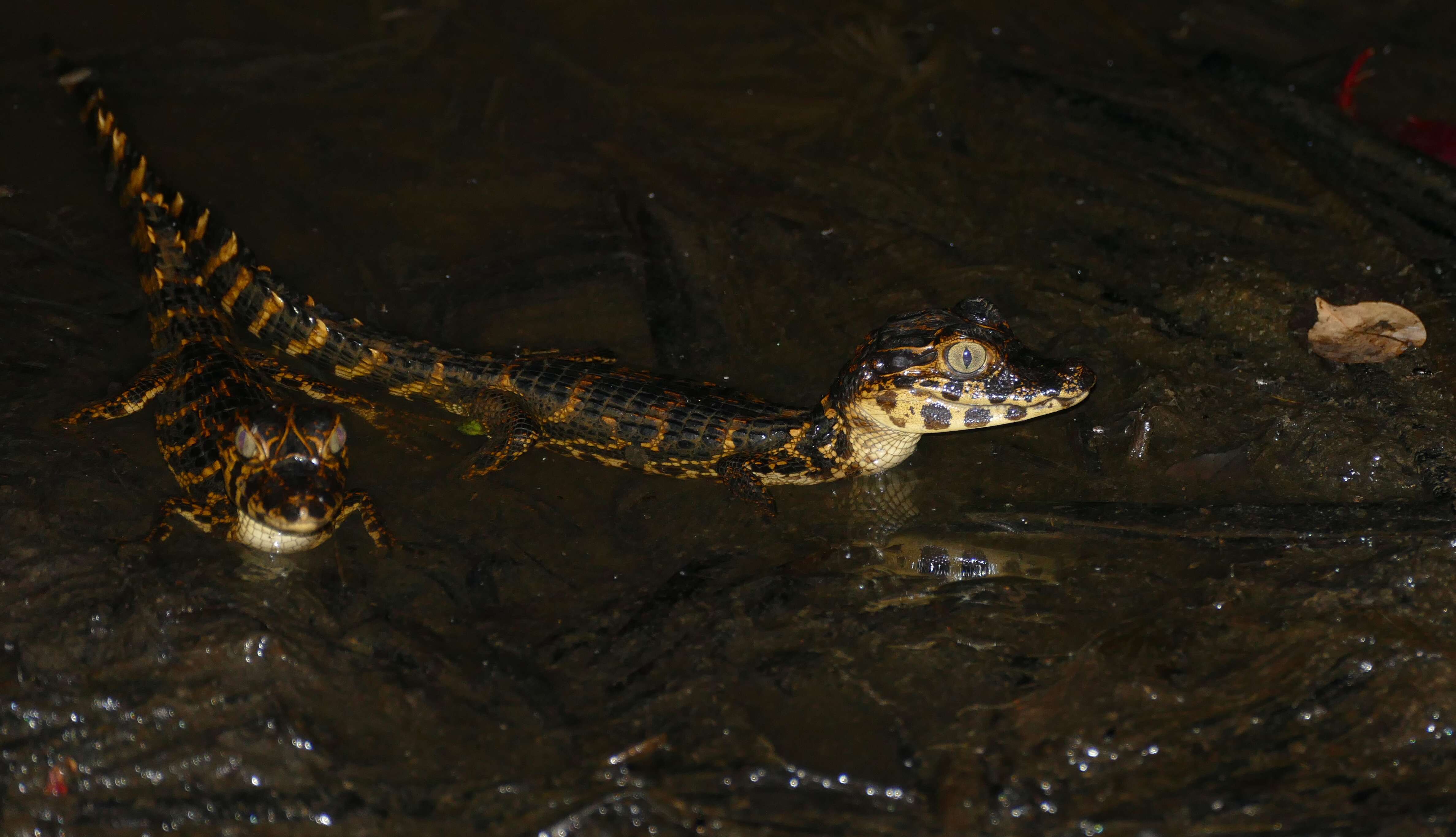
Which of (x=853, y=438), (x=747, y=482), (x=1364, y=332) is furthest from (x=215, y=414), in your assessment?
(x=1364, y=332)

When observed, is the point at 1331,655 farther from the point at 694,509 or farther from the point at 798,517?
the point at 694,509

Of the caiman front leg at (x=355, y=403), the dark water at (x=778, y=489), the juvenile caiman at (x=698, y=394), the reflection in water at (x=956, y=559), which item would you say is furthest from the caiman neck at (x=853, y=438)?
the caiman front leg at (x=355, y=403)

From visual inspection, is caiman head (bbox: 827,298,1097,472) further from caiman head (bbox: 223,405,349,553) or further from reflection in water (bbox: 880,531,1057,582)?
A: caiman head (bbox: 223,405,349,553)

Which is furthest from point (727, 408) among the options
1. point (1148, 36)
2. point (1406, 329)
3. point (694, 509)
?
point (1148, 36)

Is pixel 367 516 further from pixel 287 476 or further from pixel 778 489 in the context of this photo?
pixel 778 489

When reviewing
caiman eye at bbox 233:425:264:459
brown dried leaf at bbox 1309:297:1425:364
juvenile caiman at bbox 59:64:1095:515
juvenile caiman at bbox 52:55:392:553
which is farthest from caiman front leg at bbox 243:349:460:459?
brown dried leaf at bbox 1309:297:1425:364

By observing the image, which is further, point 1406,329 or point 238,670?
point 1406,329
